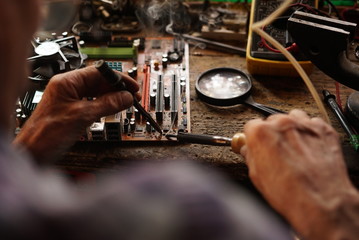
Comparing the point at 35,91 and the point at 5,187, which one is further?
the point at 35,91

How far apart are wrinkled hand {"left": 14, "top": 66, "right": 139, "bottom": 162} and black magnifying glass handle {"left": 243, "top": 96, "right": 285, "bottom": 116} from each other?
1.50 feet

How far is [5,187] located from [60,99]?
2.60 ft

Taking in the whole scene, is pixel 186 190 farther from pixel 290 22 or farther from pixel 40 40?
pixel 40 40

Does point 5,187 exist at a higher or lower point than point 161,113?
higher

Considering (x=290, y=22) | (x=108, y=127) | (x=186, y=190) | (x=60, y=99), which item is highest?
(x=290, y=22)

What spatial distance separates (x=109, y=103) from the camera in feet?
4.41

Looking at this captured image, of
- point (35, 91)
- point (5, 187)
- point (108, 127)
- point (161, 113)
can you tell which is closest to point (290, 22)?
point (161, 113)

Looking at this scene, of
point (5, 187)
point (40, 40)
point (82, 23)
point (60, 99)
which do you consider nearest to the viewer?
point (5, 187)

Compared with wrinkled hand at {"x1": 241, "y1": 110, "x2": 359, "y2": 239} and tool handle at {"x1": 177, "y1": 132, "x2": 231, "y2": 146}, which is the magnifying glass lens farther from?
wrinkled hand at {"x1": 241, "y1": 110, "x2": 359, "y2": 239}

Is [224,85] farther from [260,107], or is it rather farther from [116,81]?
[116,81]

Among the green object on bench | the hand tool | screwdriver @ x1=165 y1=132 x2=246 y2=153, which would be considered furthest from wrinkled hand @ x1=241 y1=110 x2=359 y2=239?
the green object on bench

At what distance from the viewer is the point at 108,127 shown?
1408 mm

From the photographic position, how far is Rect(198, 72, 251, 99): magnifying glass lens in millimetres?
1605

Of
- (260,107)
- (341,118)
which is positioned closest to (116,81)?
(260,107)
